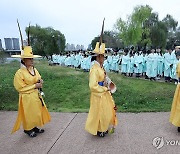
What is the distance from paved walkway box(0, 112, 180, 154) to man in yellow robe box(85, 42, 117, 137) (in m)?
0.25

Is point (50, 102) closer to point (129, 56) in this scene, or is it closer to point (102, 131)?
point (102, 131)

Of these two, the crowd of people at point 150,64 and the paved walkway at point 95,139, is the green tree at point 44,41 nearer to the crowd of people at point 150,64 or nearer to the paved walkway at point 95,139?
the crowd of people at point 150,64

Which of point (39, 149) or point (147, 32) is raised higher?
point (147, 32)

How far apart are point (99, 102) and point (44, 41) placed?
117 feet

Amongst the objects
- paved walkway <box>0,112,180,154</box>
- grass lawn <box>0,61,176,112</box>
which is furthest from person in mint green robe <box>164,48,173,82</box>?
paved walkway <box>0,112,180,154</box>

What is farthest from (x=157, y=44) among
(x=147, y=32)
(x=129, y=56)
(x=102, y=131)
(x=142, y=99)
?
(x=102, y=131)

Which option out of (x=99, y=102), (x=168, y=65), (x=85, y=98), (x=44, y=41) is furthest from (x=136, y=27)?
(x=99, y=102)

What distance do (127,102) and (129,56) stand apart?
23.9 ft

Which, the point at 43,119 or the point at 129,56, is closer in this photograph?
the point at 43,119

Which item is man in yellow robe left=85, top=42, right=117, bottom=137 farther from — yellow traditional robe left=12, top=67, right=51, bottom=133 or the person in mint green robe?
the person in mint green robe

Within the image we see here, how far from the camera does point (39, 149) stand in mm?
4359

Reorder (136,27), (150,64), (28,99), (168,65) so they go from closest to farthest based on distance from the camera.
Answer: (28,99) < (168,65) < (150,64) < (136,27)

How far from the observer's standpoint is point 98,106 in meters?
4.65

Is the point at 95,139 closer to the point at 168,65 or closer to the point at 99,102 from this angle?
the point at 99,102
